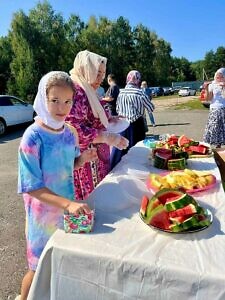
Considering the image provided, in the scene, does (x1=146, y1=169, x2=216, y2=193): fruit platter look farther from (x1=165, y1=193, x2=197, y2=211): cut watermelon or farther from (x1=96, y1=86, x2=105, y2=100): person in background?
(x1=96, y1=86, x2=105, y2=100): person in background

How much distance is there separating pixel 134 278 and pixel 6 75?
1566 inches

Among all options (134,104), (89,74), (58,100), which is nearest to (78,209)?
(58,100)

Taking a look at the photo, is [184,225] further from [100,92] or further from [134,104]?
[100,92]

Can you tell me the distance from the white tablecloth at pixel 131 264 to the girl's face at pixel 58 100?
1.83ft

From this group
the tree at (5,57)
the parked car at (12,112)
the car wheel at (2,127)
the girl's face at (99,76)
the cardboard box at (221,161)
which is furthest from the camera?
the tree at (5,57)

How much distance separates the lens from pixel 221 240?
144cm

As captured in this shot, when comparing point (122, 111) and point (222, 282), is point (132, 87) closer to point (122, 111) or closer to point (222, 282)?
point (122, 111)

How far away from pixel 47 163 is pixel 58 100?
33 cm

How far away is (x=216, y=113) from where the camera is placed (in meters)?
6.22

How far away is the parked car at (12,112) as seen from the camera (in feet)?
37.3

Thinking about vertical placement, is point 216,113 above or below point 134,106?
below

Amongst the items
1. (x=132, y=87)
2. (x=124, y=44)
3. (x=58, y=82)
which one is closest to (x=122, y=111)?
(x=132, y=87)

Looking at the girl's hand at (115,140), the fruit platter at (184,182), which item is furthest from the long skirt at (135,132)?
the fruit platter at (184,182)

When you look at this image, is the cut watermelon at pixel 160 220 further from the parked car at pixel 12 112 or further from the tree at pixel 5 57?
the tree at pixel 5 57
